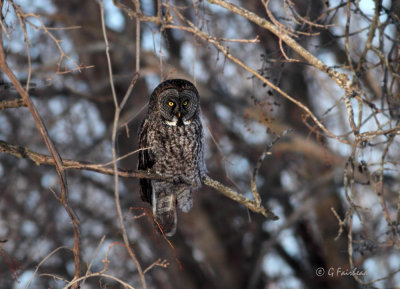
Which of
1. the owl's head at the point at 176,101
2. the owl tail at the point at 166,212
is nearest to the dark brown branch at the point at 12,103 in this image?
the owl's head at the point at 176,101

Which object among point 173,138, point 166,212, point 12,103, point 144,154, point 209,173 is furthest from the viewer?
point 209,173

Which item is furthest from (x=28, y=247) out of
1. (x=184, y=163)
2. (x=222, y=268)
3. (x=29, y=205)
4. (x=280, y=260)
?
(x=280, y=260)

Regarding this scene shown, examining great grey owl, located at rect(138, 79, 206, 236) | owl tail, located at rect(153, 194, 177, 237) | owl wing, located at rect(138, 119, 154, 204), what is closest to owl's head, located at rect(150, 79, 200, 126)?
great grey owl, located at rect(138, 79, 206, 236)

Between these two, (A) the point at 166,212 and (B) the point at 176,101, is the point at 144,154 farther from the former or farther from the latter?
(A) the point at 166,212

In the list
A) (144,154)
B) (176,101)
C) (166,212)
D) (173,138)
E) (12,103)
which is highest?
(176,101)

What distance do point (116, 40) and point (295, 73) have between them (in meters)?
4.28

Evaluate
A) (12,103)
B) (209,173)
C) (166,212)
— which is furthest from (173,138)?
(209,173)

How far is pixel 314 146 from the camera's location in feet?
31.1

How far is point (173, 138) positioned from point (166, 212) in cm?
100

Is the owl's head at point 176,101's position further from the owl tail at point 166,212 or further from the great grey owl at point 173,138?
the owl tail at point 166,212

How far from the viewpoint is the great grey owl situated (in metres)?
5.15

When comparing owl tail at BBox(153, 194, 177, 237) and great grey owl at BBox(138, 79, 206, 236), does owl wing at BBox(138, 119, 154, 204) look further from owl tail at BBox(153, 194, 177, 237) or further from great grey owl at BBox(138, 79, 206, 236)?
owl tail at BBox(153, 194, 177, 237)

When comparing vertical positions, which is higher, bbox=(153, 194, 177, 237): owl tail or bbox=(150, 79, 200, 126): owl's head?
bbox=(150, 79, 200, 126): owl's head

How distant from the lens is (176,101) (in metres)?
5.29
